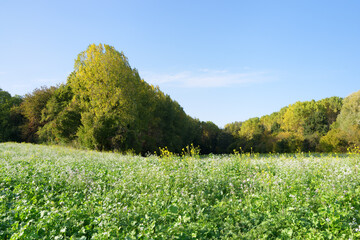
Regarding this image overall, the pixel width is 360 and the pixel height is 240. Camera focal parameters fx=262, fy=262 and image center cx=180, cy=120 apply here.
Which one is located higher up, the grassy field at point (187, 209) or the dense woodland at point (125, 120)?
the dense woodland at point (125, 120)

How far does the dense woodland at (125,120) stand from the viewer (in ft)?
77.0

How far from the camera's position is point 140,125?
87.0 ft

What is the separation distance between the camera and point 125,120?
23.2 meters

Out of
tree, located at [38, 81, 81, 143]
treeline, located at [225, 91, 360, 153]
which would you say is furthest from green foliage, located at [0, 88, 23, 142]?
treeline, located at [225, 91, 360, 153]

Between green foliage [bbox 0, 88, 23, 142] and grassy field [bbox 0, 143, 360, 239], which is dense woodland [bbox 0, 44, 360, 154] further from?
grassy field [bbox 0, 143, 360, 239]

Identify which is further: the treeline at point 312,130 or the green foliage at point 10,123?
the treeline at point 312,130

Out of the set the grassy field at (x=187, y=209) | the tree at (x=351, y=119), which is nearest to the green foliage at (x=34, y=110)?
the grassy field at (x=187, y=209)

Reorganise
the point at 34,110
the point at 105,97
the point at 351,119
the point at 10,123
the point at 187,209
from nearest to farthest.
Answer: the point at 187,209 → the point at 105,97 → the point at 34,110 → the point at 10,123 → the point at 351,119

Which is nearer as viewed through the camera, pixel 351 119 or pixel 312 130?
pixel 351 119

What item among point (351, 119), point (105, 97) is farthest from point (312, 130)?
point (105, 97)

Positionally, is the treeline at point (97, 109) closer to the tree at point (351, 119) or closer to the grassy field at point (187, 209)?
the grassy field at point (187, 209)

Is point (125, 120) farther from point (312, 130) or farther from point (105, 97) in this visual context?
point (312, 130)

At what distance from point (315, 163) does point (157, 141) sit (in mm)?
28450

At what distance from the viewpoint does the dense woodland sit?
23.5 m
